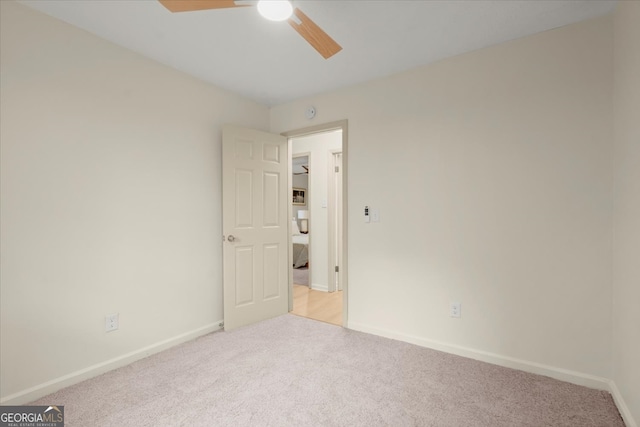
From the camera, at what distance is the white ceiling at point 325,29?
1759 mm

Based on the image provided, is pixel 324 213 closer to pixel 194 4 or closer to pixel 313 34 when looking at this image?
pixel 313 34

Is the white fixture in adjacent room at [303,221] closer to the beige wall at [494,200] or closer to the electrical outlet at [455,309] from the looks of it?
the beige wall at [494,200]

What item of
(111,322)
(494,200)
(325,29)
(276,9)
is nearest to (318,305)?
(111,322)

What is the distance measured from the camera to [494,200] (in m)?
2.19

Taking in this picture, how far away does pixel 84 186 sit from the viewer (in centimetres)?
200

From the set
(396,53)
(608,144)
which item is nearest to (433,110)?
(396,53)

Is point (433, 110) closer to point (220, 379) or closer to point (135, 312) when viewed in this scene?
point (220, 379)

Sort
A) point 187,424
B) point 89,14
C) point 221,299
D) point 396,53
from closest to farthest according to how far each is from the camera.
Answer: point 187,424, point 89,14, point 396,53, point 221,299

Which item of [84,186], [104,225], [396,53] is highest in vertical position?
[396,53]

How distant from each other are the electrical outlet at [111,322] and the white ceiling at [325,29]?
6.50 feet

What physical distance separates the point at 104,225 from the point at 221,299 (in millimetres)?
1260

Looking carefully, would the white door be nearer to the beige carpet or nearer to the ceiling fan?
the beige carpet

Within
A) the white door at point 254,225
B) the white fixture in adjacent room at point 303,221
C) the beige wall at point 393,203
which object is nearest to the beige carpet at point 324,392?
the beige wall at point 393,203

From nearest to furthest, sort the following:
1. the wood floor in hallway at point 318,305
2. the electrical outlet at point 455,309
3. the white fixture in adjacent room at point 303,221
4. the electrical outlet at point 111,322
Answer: the electrical outlet at point 111,322 < the electrical outlet at point 455,309 < the wood floor in hallway at point 318,305 < the white fixture in adjacent room at point 303,221
